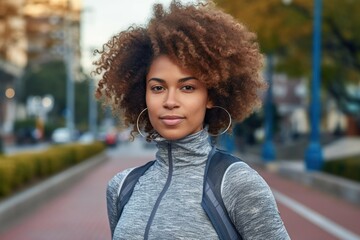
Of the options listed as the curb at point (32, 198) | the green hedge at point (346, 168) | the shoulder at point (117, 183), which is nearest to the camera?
the shoulder at point (117, 183)

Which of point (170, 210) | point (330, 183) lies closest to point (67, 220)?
point (330, 183)

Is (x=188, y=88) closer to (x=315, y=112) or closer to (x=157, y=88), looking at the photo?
(x=157, y=88)

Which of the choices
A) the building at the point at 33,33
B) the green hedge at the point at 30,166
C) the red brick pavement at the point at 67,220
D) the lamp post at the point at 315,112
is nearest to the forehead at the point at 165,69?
the red brick pavement at the point at 67,220

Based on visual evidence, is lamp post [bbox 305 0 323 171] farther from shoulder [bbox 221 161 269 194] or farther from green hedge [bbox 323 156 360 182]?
shoulder [bbox 221 161 269 194]

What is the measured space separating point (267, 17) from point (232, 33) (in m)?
26.3

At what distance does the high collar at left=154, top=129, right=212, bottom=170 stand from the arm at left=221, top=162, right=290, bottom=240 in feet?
0.52

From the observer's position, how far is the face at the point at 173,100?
2.71 meters

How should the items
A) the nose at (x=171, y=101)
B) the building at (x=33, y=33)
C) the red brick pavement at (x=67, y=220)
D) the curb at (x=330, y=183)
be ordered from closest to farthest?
1. the nose at (x=171, y=101)
2. the red brick pavement at (x=67, y=220)
3. the curb at (x=330, y=183)
4. the building at (x=33, y=33)

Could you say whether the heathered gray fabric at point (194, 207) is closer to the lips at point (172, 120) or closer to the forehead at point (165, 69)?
the lips at point (172, 120)

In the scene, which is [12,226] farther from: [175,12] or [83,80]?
[83,80]

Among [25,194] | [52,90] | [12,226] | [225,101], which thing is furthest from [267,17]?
[52,90]

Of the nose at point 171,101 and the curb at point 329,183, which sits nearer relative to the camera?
the nose at point 171,101

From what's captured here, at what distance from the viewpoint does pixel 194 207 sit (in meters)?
2.57

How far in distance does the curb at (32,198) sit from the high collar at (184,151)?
10.7m
